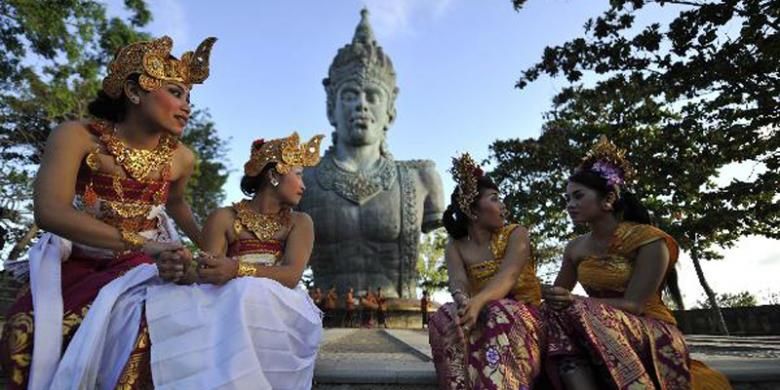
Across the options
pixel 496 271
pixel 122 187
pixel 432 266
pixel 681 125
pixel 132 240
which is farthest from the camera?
pixel 432 266

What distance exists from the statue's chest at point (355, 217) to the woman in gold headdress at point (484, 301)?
651cm

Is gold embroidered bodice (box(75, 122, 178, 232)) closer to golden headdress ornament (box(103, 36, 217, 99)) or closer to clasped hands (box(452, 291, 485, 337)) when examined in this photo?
golden headdress ornament (box(103, 36, 217, 99))

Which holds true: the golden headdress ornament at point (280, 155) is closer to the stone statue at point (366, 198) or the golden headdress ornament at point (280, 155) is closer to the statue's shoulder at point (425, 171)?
the stone statue at point (366, 198)

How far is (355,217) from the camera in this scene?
32.1 ft

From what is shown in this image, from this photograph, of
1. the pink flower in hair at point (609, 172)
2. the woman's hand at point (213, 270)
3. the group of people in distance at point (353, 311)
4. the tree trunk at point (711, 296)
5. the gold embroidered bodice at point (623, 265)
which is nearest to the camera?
the woman's hand at point (213, 270)

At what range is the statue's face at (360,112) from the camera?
1010 cm

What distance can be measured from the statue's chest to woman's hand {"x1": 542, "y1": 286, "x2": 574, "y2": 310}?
7.22 meters

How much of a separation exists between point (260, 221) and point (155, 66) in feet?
2.93

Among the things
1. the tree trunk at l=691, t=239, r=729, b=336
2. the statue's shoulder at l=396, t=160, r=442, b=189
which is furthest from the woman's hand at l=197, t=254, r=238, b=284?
the tree trunk at l=691, t=239, r=729, b=336

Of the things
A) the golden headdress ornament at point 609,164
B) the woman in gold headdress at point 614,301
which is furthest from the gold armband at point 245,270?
the golden headdress ornament at point 609,164

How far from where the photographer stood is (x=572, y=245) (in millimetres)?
3195

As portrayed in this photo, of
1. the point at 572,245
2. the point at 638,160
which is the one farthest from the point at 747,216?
the point at 572,245

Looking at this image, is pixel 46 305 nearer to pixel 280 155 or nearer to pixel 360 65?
pixel 280 155

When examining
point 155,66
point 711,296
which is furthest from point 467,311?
point 711,296
